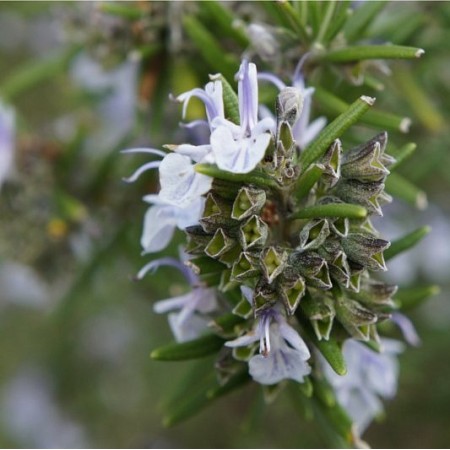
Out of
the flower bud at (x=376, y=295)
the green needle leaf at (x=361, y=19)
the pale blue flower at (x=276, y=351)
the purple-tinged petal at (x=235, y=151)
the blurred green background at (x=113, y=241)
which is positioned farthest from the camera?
the blurred green background at (x=113, y=241)

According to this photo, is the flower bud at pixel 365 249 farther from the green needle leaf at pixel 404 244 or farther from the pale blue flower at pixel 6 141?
the pale blue flower at pixel 6 141

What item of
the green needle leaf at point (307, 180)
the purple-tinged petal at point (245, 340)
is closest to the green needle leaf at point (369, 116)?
the green needle leaf at point (307, 180)

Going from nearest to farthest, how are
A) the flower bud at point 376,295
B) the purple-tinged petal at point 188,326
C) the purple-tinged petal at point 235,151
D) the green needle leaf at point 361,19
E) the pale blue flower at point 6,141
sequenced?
the purple-tinged petal at point 235,151
the flower bud at point 376,295
the purple-tinged petal at point 188,326
the green needle leaf at point 361,19
the pale blue flower at point 6,141

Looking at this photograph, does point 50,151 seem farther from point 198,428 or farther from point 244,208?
point 198,428

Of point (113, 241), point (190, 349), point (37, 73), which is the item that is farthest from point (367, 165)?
point (37, 73)

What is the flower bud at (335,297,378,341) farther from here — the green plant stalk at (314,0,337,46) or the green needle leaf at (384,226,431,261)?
the green plant stalk at (314,0,337,46)

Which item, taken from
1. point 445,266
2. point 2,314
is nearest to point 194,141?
point 445,266

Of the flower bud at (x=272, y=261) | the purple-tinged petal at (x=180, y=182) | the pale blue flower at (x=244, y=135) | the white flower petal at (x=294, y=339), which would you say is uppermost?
the pale blue flower at (x=244, y=135)
